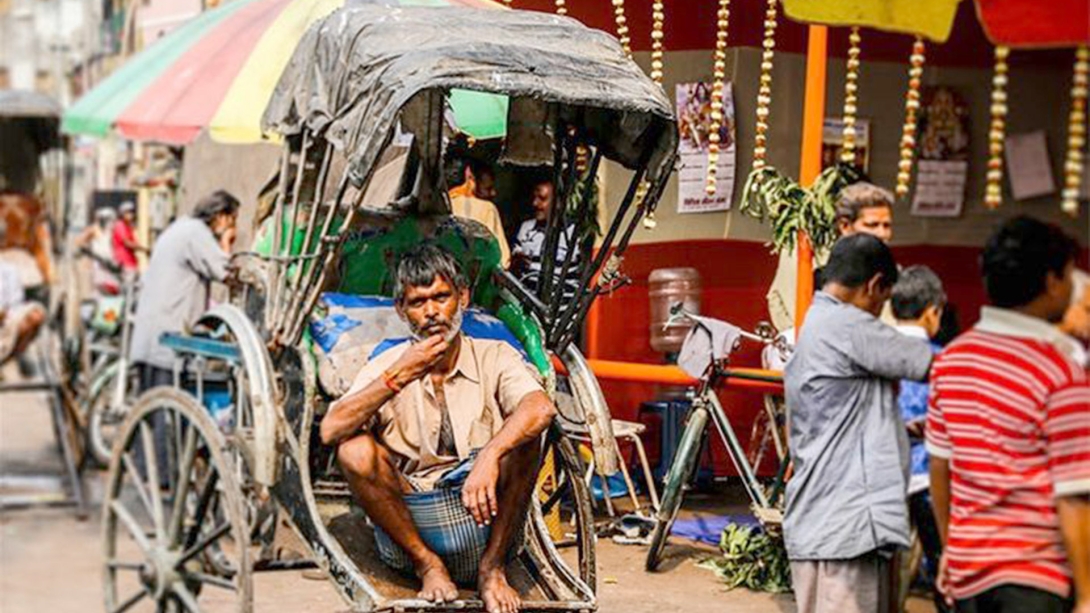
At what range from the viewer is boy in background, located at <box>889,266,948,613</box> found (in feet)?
15.7

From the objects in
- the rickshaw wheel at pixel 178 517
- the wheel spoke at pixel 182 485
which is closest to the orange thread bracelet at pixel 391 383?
the rickshaw wheel at pixel 178 517

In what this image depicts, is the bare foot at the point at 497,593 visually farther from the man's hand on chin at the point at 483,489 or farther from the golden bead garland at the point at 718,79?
the golden bead garland at the point at 718,79

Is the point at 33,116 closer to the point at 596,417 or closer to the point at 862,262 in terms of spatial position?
the point at 596,417

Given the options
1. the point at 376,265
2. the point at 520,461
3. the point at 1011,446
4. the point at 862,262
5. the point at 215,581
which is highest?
the point at 862,262

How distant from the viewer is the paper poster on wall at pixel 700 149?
6387mm

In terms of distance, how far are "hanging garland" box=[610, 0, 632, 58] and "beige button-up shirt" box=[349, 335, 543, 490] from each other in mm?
1399

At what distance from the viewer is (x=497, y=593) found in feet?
16.4

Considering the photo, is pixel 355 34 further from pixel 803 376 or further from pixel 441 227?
pixel 803 376

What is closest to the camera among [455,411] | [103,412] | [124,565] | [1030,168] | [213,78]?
[1030,168]

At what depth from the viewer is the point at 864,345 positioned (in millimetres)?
4629

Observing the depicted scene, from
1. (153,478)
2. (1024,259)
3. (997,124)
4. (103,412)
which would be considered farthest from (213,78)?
(1024,259)

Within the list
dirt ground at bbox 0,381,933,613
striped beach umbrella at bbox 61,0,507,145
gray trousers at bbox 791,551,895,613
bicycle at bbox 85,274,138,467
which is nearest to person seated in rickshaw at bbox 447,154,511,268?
striped beach umbrella at bbox 61,0,507,145

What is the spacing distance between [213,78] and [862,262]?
4.07 metres

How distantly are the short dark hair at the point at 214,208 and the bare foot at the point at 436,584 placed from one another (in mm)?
4204
